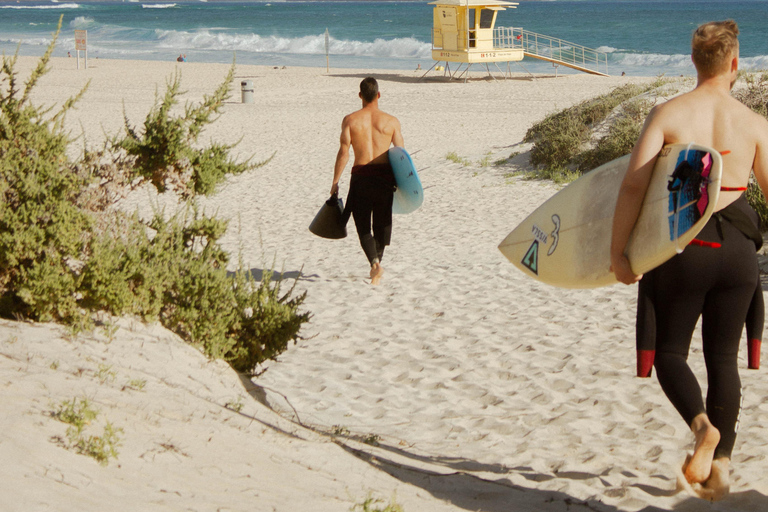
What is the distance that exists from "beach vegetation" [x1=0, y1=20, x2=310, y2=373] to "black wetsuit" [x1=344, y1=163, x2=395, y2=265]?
1.66 meters

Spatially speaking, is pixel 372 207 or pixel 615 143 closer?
pixel 372 207

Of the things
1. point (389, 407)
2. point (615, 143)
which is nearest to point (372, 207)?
point (389, 407)

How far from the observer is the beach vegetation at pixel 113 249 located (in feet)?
11.0

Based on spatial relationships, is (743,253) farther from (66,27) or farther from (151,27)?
(66,27)

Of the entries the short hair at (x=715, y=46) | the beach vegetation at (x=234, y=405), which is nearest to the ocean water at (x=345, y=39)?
the beach vegetation at (x=234, y=405)

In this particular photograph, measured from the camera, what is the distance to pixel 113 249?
139 inches

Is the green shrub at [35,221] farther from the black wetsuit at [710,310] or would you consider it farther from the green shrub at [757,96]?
the green shrub at [757,96]

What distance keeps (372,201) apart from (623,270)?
3362mm

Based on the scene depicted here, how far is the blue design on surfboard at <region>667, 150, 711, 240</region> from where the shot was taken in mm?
2236

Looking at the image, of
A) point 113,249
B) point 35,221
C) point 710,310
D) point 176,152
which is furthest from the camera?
point 176,152

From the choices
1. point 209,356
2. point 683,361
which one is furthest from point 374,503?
point 209,356

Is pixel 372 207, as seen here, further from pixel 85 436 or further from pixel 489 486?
pixel 85 436

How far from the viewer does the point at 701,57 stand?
2348 millimetres

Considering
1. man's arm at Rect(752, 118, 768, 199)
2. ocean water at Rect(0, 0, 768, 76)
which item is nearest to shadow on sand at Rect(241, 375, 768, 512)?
man's arm at Rect(752, 118, 768, 199)
